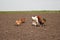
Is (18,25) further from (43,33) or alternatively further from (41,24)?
(43,33)

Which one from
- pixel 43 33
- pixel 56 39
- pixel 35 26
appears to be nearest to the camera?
pixel 56 39

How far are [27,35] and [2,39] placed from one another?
6.9 inches

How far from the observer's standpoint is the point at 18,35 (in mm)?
1058

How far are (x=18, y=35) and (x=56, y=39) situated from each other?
0.26 m

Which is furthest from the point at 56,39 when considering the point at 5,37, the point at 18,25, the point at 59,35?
the point at 18,25

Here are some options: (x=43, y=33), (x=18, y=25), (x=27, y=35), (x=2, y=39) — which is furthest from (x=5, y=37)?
(x=18, y=25)

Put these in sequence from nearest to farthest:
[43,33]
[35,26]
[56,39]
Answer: [56,39]
[43,33]
[35,26]

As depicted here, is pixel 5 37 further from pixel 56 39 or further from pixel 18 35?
pixel 56 39

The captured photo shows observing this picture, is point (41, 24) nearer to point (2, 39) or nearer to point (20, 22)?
point (20, 22)

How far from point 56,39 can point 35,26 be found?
0.40m

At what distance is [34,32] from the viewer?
1135mm

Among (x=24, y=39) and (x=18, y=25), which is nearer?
(x=24, y=39)

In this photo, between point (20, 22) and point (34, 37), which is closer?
point (34, 37)

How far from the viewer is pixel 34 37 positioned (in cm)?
101
